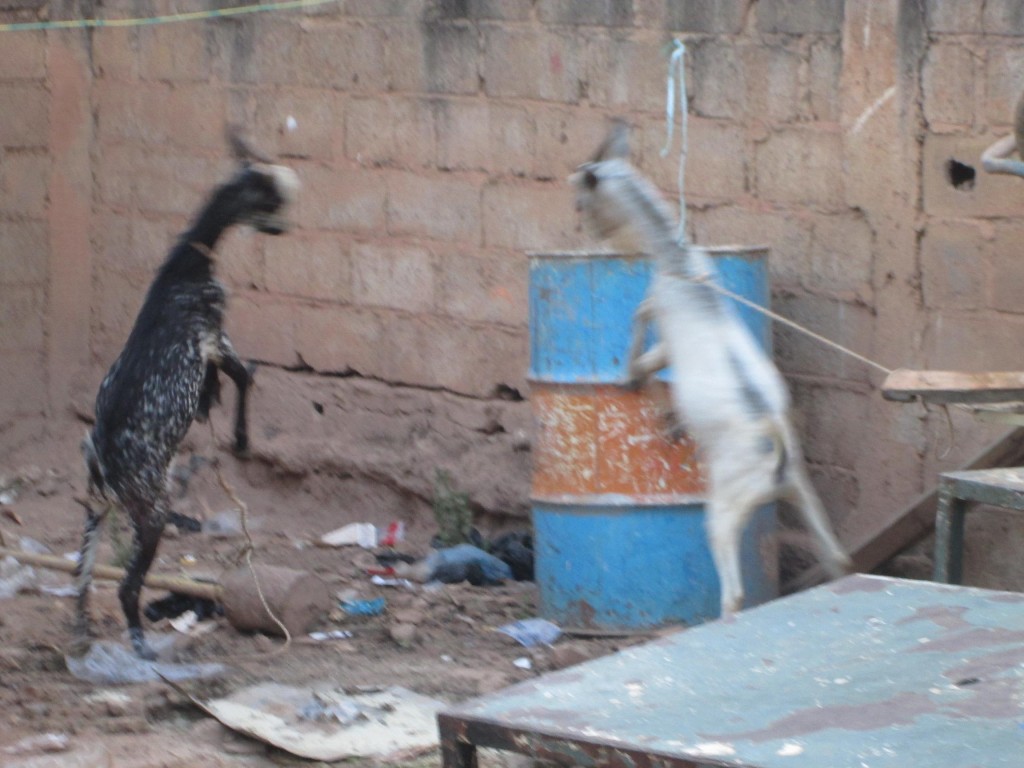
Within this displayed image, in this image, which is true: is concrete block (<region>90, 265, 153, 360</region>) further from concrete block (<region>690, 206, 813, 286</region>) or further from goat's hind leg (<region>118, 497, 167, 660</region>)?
concrete block (<region>690, 206, 813, 286</region>)

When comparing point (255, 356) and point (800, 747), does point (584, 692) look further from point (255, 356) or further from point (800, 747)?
point (255, 356)

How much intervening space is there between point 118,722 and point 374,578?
70.8 inches

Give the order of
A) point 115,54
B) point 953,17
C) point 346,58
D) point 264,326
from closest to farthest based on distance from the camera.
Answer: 1. point 953,17
2. point 346,58
3. point 264,326
4. point 115,54

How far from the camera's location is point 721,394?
13.3ft

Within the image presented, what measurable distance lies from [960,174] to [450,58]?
220cm

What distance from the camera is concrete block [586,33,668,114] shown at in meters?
5.66

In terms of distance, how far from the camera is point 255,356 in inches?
281

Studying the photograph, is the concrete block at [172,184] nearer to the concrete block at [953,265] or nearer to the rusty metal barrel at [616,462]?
the rusty metal barrel at [616,462]

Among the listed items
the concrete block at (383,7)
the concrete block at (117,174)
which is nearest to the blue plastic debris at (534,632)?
the concrete block at (383,7)

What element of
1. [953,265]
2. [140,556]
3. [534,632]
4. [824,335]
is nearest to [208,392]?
[140,556]

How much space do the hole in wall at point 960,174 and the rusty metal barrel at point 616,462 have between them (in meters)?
0.62

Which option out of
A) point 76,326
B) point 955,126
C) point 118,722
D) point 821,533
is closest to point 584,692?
point 821,533

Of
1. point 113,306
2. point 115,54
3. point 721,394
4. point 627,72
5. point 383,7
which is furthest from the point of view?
point 113,306

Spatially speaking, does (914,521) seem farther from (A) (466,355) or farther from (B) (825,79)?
(A) (466,355)
